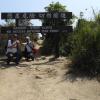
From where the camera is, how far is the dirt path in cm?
1227

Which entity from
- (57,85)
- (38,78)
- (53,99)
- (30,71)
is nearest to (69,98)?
(53,99)

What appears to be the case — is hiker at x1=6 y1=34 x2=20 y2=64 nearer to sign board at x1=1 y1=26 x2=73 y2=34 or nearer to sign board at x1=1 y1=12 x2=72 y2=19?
sign board at x1=1 y1=26 x2=73 y2=34

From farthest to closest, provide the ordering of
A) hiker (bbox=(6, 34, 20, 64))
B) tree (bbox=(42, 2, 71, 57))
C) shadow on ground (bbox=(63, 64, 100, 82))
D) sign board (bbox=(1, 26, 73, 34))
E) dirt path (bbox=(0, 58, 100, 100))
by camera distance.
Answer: tree (bbox=(42, 2, 71, 57)) < sign board (bbox=(1, 26, 73, 34)) < hiker (bbox=(6, 34, 20, 64)) < shadow on ground (bbox=(63, 64, 100, 82)) < dirt path (bbox=(0, 58, 100, 100))

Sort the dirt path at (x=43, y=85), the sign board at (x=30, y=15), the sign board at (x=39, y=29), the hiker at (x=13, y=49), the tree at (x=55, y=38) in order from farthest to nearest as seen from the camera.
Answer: the tree at (x=55, y=38)
the sign board at (x=39, y=29)
the sign board at (x=30, y=15)
the hiker at (x=13, y=49)
the dirt path at (x=43, y=85)

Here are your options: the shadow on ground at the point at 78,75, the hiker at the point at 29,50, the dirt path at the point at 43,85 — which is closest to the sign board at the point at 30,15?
the hiker at the point at 29,50

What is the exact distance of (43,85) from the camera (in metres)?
13.4

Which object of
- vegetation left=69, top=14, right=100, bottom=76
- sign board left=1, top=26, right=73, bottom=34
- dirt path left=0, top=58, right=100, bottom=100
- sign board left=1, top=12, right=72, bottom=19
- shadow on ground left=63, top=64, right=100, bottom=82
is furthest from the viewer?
sign board left=1, top=26, right=73, bottom=34

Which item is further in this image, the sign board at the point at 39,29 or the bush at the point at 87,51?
the sign board at the point at 39,29

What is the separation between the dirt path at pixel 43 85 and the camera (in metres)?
12.3

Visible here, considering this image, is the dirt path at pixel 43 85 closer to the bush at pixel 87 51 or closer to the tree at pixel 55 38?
the bush at pixel 87 51

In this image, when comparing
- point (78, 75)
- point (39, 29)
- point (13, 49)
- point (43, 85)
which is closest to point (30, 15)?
point (39, 29)

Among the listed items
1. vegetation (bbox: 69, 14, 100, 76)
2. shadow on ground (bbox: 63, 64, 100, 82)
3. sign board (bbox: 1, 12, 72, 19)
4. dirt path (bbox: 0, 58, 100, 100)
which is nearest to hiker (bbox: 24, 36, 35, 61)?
sign board (bbox: 1, 12, 72, 19)

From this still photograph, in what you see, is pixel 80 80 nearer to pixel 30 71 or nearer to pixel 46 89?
pixel 46 89

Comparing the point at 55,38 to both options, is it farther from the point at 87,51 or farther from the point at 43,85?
the point at 43,85
